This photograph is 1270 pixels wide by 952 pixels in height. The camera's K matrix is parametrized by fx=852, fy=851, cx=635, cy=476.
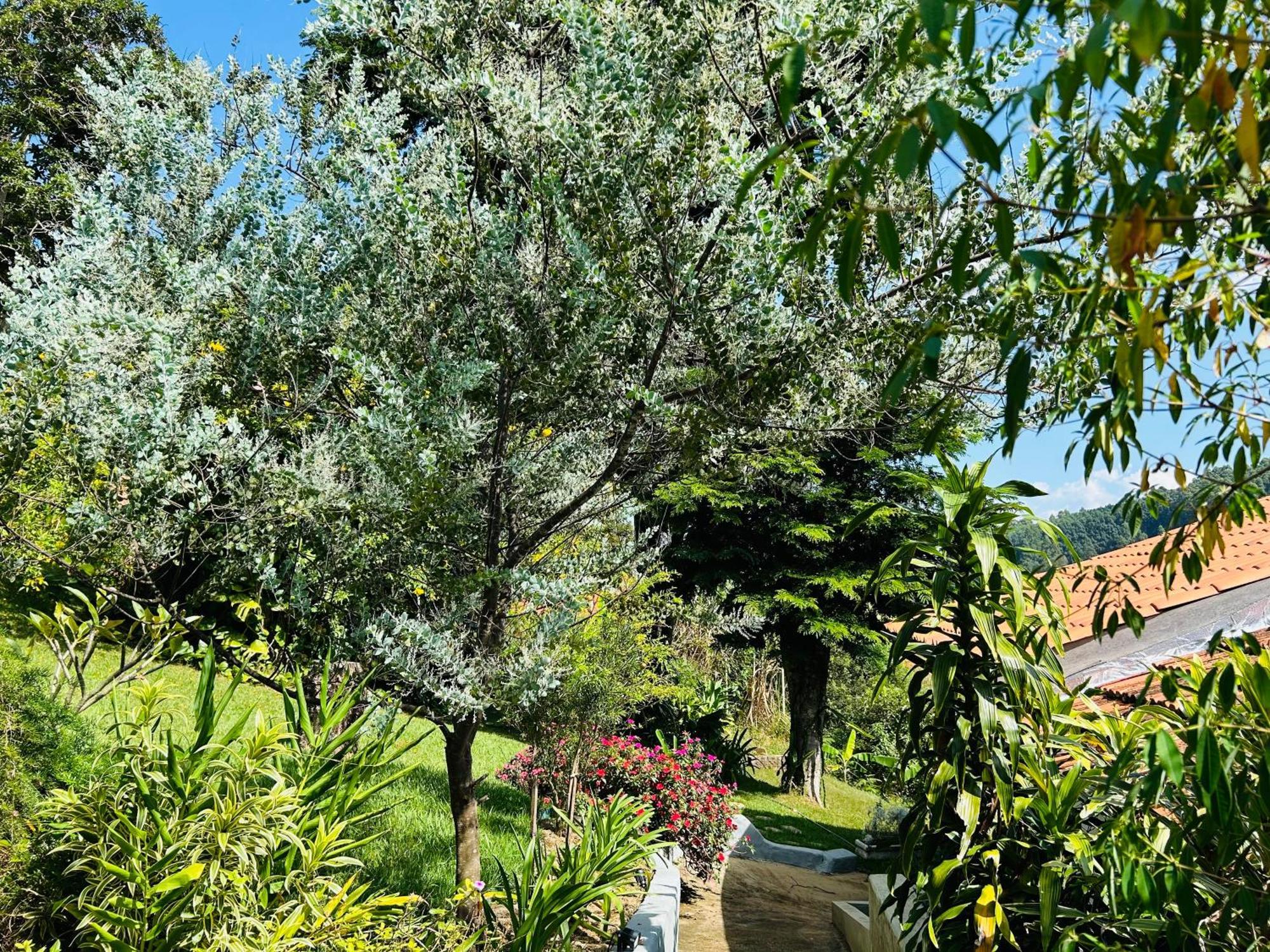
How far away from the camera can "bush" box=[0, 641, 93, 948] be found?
3.37 meters

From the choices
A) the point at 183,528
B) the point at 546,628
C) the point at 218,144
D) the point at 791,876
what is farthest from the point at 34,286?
the point at 791,876

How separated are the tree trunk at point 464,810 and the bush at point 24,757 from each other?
173cm

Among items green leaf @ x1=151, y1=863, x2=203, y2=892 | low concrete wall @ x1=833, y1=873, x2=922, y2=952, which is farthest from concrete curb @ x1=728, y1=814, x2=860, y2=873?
green leaf @ x1=151, y1=863, x2=203, y2=892

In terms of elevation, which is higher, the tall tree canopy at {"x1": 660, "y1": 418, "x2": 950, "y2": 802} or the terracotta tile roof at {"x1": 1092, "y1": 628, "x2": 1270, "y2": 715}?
the tall tree canopy at {"x1": 660, "y1": 418, "x2": 950, "y2": 802}

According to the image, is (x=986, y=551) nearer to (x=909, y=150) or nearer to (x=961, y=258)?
(x=961, y=258)

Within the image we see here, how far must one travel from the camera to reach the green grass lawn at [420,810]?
5340 mm

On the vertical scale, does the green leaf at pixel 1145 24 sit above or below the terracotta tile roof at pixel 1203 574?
below

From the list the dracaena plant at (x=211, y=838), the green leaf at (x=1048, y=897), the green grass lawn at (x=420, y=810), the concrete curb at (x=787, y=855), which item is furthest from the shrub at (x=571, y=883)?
the concrete curb at (x=787, y=855)

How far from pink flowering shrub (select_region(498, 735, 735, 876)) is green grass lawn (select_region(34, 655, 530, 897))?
61cm

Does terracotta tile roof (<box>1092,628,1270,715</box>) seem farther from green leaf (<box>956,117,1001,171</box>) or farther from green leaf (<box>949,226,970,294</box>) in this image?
green leaf (<box>956,117,1001,171</box>)

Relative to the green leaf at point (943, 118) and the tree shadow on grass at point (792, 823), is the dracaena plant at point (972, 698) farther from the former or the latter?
the tree shadow on grass at point (792, 823)

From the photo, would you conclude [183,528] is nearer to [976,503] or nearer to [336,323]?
[336,323]

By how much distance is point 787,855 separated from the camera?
10133mm

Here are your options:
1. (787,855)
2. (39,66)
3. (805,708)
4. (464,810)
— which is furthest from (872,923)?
(39,66)
